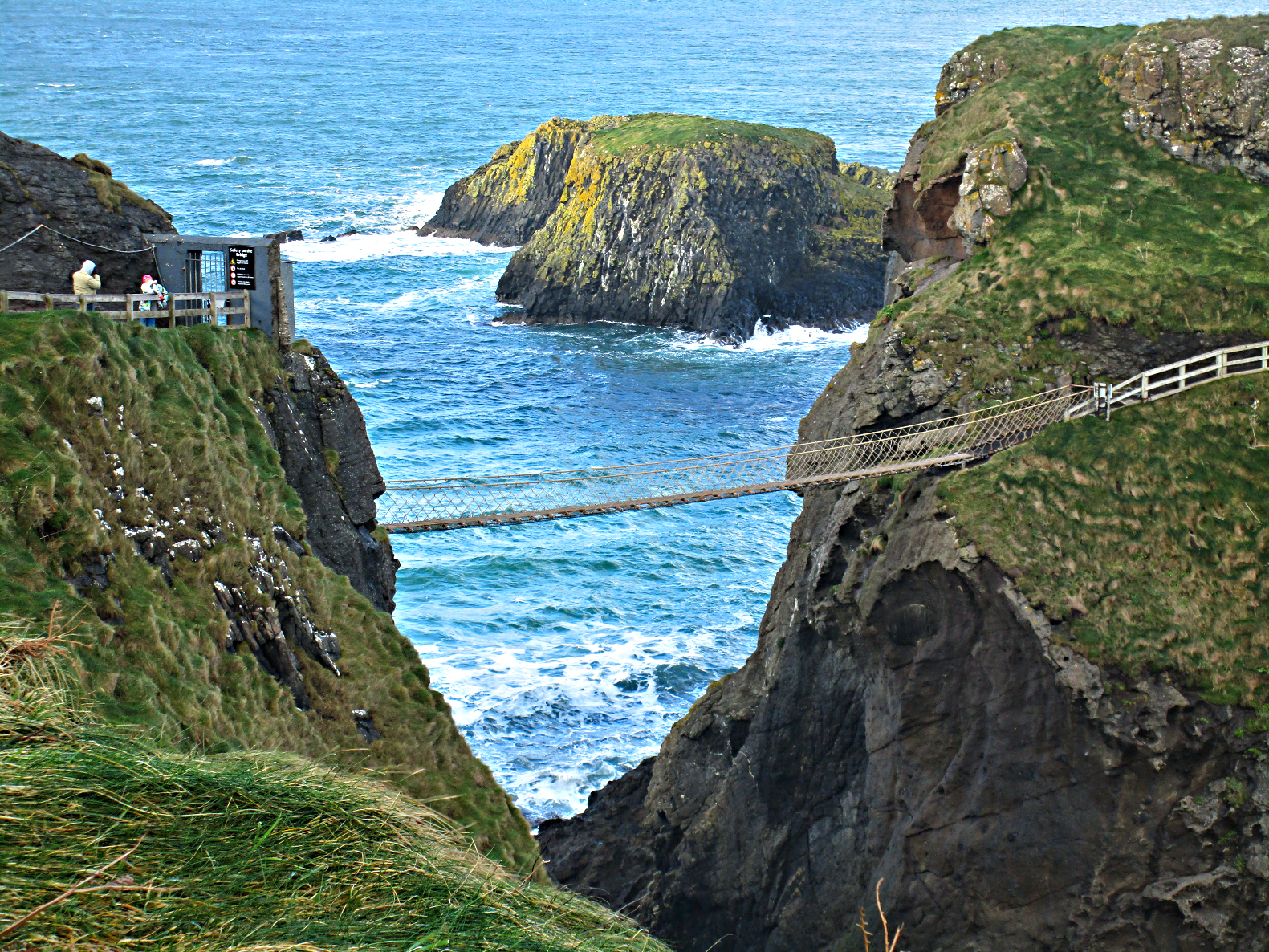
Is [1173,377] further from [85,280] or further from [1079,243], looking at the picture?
[85,280]

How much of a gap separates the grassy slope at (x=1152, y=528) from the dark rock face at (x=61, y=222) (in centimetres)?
1562

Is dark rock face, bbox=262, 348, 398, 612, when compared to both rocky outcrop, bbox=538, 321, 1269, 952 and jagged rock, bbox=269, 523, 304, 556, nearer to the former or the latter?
jagged rock, bbox=269, 523, 304, 556

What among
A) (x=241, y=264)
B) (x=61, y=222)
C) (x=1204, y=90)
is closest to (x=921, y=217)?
(x=1204, y=90)

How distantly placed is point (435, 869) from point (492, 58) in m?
175

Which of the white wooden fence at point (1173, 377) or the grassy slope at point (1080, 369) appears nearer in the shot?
the grassy slope at point (1080, 369)

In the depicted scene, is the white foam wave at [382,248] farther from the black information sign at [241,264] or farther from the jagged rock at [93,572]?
the jagged rock at [93,572]

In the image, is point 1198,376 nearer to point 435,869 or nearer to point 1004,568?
point 1004,568

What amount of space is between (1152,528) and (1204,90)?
41.4ft

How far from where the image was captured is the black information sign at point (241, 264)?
2095cm

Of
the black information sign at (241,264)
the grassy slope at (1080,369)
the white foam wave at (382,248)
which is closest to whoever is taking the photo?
the black information sign at (241,264)

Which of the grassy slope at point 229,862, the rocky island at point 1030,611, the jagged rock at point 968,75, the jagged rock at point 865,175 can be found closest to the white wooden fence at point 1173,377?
the rocky island at point 1030,611

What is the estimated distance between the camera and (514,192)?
253 ft

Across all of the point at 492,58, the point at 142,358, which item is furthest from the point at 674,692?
the point at 492,58

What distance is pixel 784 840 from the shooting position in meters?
25.4
